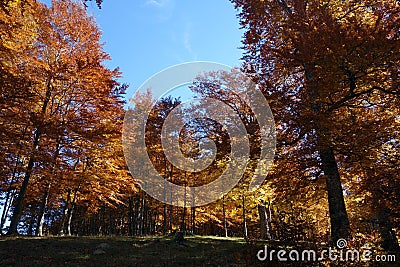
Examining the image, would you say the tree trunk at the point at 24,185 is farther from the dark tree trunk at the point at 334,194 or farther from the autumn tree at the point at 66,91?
the dark tree trunk at the point at 334,194

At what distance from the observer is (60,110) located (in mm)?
15547

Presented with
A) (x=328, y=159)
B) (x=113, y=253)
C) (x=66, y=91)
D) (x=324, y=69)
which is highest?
(x=66, y=91)

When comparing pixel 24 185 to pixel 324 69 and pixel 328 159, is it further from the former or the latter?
pixel 324 69

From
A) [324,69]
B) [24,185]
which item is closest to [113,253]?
[24,185]

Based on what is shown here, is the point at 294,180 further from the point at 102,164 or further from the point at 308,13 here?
the point at 102,164

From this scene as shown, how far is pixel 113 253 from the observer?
32.6 ft

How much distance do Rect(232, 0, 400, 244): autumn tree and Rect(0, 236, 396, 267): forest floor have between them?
3.43 meters

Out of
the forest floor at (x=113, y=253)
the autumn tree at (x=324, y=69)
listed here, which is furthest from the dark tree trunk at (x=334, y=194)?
the forest floor at (x=113, y=253)

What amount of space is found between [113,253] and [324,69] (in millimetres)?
9378

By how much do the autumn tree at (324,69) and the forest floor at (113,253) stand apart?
343 cm

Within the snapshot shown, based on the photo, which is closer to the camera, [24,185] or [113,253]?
[113,253]

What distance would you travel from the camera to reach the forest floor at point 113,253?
28.1 ft

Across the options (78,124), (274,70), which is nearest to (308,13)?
(274,70)

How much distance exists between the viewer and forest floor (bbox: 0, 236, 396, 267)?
337 inches
